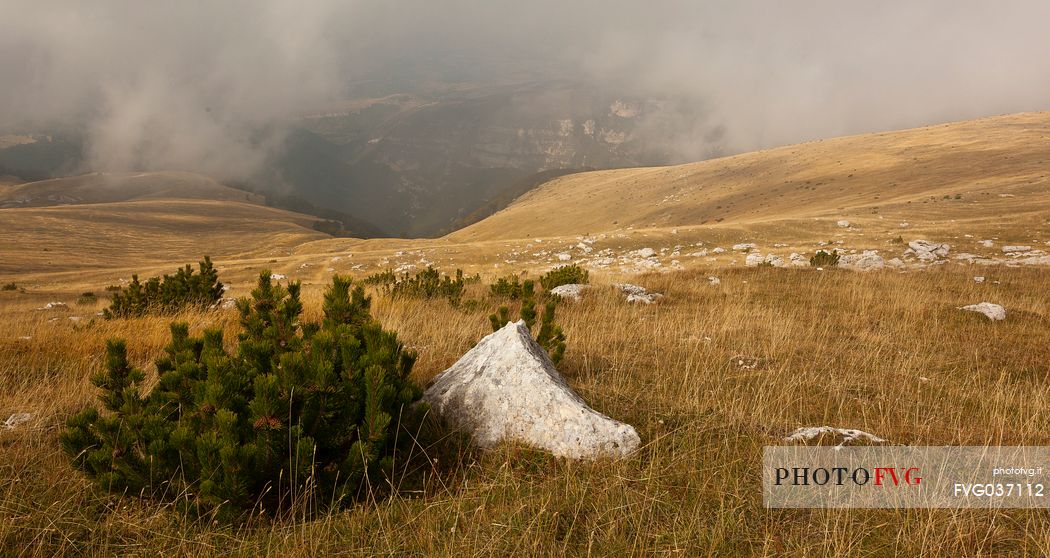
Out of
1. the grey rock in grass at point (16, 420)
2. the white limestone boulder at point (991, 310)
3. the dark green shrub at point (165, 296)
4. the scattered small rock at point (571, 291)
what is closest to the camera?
the grey rock in grass at point (16, 420)

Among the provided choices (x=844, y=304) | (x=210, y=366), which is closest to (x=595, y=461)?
(x=210, y=366)

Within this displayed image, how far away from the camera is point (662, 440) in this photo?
128 inches

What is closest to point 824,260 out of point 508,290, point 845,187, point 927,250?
point 508,290

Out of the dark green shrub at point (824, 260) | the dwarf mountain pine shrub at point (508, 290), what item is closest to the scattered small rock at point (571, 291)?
the dwarf mountain pine shrub at point (508, 290)

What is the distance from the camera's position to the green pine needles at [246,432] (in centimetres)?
238

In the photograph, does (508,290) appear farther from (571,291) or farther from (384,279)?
(384,279)

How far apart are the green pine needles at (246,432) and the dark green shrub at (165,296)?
307 inches

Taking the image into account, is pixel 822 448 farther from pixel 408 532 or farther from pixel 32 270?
pixel 32 270

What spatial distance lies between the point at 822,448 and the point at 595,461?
1636mm

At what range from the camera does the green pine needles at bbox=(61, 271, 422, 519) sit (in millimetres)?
2381

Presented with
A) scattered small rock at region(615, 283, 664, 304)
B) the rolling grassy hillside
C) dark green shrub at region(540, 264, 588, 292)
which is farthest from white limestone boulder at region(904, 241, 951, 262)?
dark green shrub at region(540, 264, 588, 292)

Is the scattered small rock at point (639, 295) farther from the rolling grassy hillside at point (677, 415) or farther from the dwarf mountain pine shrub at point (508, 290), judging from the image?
the dwarf mountain pine shrub at point (508, 290)

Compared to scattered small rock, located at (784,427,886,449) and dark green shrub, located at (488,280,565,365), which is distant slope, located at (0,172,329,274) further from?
scattered small rock, located at (784,427,886,449)

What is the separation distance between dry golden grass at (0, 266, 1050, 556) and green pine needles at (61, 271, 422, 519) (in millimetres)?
177
